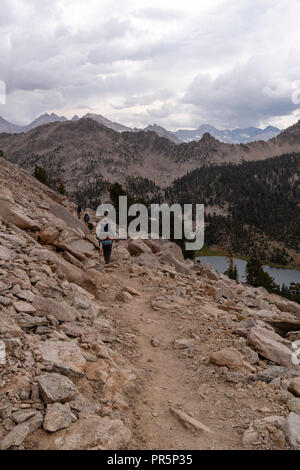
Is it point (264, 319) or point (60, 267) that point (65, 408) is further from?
point (264, 319)

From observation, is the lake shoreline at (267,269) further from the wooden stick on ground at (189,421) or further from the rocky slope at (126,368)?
the wooden stick on ground at (189,421)

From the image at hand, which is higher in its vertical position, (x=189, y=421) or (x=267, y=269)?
(x=189, y=421)

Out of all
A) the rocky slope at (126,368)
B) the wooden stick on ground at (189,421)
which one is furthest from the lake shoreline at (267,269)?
the wooden stick on ground at (189,421)

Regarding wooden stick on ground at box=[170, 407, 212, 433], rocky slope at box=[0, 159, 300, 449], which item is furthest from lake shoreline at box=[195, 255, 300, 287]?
wooden stick on ground at box=[170, 407, 212, 433]

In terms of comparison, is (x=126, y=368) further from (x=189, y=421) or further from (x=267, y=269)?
(x=267, y=269)

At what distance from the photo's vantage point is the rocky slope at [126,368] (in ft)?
18.7

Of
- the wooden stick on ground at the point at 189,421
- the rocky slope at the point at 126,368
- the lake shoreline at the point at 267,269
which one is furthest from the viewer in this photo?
the lake shoreline at the point at 267,269

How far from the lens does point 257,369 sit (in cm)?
920

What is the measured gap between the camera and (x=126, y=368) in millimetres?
8477

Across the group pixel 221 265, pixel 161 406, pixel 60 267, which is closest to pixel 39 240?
pixel 60 267

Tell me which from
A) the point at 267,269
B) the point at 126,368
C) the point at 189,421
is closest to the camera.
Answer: the point at 189,421

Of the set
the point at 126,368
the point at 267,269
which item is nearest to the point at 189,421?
the point at 126,368

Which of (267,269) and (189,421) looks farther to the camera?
(267,269)
